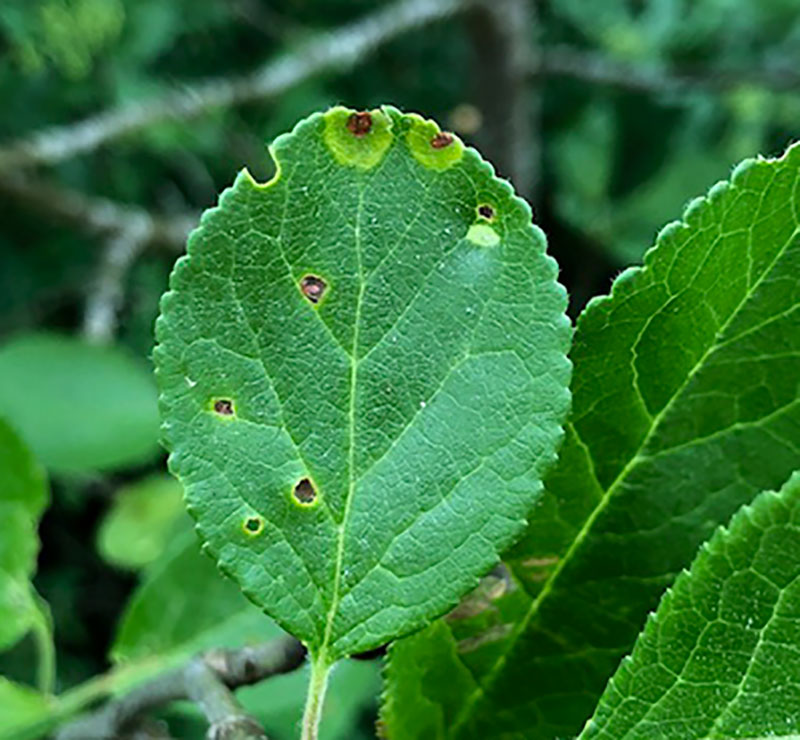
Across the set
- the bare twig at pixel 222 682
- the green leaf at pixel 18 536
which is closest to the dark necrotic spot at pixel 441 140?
the bare twig at pixel 222 682

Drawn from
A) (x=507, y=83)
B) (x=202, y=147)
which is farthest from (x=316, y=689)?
(x=507, y=83)

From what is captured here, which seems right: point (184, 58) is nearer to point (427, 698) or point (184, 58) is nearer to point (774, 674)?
point (427, 698)

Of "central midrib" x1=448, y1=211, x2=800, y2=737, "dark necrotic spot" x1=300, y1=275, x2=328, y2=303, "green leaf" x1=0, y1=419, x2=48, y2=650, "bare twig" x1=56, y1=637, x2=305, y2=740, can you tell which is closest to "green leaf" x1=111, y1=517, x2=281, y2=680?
"green leaf" x1=0, y1=419, x2=48, y2=650

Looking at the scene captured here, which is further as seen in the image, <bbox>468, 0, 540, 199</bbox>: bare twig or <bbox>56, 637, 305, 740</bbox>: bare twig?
<bbox>468, 0, 540, 199</bbox>: bare twig

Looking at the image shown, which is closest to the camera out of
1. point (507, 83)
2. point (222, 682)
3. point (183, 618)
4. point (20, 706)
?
point (222, 682)

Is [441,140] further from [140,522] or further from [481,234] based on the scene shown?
[140,522]

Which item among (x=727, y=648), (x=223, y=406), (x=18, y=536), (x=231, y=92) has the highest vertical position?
(x=231, y=92)

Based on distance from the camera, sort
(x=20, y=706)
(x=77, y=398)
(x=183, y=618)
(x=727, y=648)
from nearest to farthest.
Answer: (x=727, y=648)
(x=20, y=706)
(x=183, y=618)
(x=77, y=398)

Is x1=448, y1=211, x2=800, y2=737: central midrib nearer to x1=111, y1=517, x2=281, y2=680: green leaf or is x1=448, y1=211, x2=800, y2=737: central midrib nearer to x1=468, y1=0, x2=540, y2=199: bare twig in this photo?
x1=111, y1=517, x2=281, y2=680: green leaf
